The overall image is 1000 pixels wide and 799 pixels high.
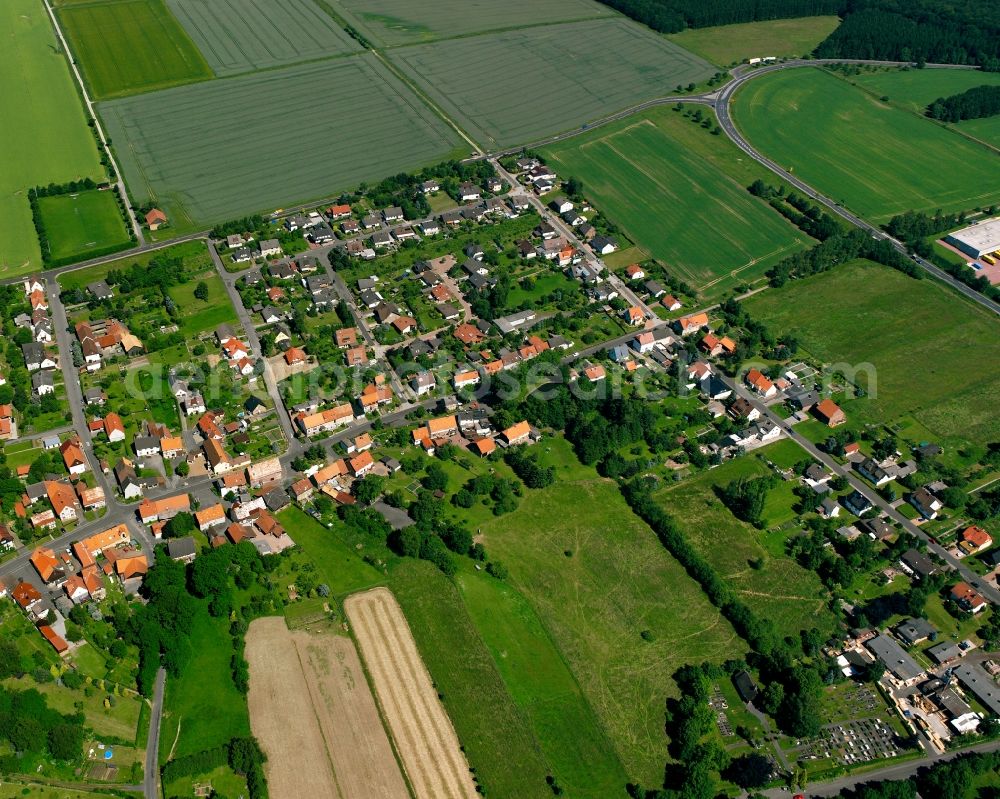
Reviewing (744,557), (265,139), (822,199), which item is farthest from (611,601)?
(265,139)

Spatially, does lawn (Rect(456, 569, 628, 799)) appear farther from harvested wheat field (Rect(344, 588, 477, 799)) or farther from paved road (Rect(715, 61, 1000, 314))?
paved road (Rect(715, 61, 1000, 314))

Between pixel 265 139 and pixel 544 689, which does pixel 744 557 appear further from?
pixel 265 139

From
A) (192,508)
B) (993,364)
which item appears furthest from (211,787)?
(993,364)

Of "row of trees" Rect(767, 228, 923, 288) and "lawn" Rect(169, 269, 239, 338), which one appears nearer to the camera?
"lawn" Rect(169, 269, 239, 338)

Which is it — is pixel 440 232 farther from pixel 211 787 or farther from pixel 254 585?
pixel 211 787

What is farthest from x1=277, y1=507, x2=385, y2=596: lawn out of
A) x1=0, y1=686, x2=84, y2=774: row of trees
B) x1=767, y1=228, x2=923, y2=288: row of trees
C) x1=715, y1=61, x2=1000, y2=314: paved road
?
x1=715, y1=61, x2=1000, y2=314: paved road

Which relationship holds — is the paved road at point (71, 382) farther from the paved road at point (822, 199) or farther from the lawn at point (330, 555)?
the paved road at point (822, 199)
